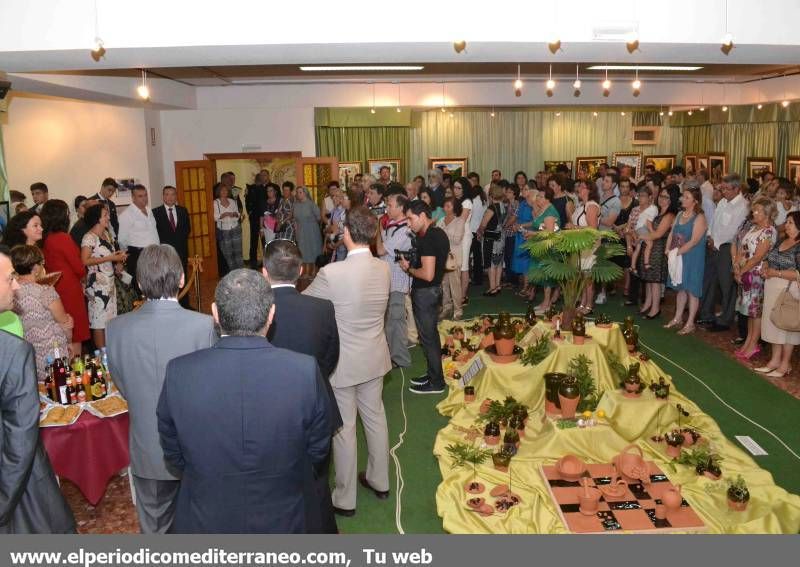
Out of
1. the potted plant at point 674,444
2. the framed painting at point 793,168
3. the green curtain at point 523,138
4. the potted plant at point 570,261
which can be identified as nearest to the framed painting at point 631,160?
the green curtain at point 523,138

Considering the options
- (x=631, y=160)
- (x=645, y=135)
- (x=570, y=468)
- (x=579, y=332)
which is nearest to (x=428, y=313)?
(x=579, y=332)

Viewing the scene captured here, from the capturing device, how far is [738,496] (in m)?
4.05

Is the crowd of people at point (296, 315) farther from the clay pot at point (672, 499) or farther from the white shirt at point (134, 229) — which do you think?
the clay pot at point (672, 499)

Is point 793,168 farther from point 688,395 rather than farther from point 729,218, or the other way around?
point 688,395

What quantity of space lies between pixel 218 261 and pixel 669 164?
10.4m

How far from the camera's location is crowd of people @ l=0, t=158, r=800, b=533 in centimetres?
233

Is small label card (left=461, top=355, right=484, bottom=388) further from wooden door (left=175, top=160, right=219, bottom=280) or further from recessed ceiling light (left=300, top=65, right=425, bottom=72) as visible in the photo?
wooden door (left=175, top=160, right=219, bottom=280)

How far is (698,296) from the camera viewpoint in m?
8.00

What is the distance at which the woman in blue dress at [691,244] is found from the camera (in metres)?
7.80

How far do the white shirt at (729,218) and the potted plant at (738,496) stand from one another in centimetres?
456

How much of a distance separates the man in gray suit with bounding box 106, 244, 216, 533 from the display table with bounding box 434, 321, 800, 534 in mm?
1867

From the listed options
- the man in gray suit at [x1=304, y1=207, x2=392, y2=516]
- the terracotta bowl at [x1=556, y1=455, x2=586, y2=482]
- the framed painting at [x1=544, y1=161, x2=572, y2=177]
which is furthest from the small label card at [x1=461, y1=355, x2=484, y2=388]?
the framed painting at [x1=544, y1=161, x2=572, y2=177]
